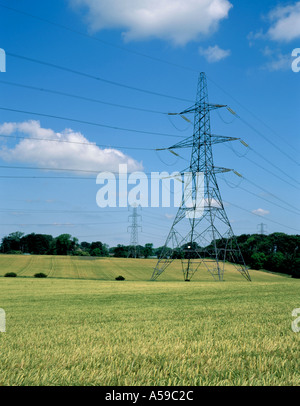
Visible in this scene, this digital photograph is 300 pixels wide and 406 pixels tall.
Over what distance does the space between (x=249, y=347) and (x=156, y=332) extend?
2980mm

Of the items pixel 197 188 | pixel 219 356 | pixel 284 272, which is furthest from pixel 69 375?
pixel 284 272

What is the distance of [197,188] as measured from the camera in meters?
51.6

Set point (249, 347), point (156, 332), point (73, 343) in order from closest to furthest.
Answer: point (249, 347) → point (73, 343) → point (156, 332)

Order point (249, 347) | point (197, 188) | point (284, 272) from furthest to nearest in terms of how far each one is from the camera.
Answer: point (284, 272) → point (197, 188) → point (249, 347)

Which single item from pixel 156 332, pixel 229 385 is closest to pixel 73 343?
pixel 156 332

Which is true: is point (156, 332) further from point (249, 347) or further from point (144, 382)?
point (144, 382)

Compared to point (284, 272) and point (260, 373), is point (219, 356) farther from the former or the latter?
point (284, 272)

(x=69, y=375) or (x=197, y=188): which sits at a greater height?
(x=197, y=188)

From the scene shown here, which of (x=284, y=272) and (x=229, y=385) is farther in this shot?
(x=284, y=272)

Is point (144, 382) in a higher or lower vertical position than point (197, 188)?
lower
